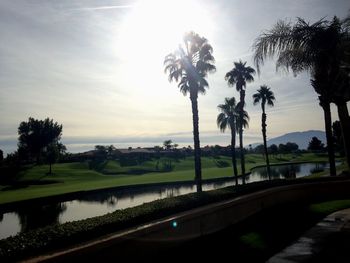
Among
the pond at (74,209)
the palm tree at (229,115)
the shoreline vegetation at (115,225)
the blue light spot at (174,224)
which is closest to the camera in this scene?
the shoreline vegetation at (115,225)

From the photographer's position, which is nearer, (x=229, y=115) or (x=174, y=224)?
(x=174, y=224)

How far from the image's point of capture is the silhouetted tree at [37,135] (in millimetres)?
94500

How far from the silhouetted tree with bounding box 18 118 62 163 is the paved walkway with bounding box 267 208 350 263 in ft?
314

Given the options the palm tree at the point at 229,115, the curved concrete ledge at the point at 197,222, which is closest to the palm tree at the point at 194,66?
the curved concrete ledge at the point at 197,222

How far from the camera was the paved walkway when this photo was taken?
7.57 meters

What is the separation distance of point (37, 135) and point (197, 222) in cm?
9521

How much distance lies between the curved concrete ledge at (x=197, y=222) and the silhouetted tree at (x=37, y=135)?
300ft

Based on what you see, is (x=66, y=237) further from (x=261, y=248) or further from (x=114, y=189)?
(x=114, y=189)

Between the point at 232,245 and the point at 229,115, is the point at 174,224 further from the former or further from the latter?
the point at 229,115

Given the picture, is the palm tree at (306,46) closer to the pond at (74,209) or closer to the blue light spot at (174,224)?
the blue light spot at (174,224)

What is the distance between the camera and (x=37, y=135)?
9488 centimetres

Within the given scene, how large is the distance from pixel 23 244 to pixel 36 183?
5299 centimetres

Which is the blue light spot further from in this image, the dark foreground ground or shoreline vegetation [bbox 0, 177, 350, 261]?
shoreline vegetation [bbox 0, 177, 350, 261]

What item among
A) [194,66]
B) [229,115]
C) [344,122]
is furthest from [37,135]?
[344,122]
